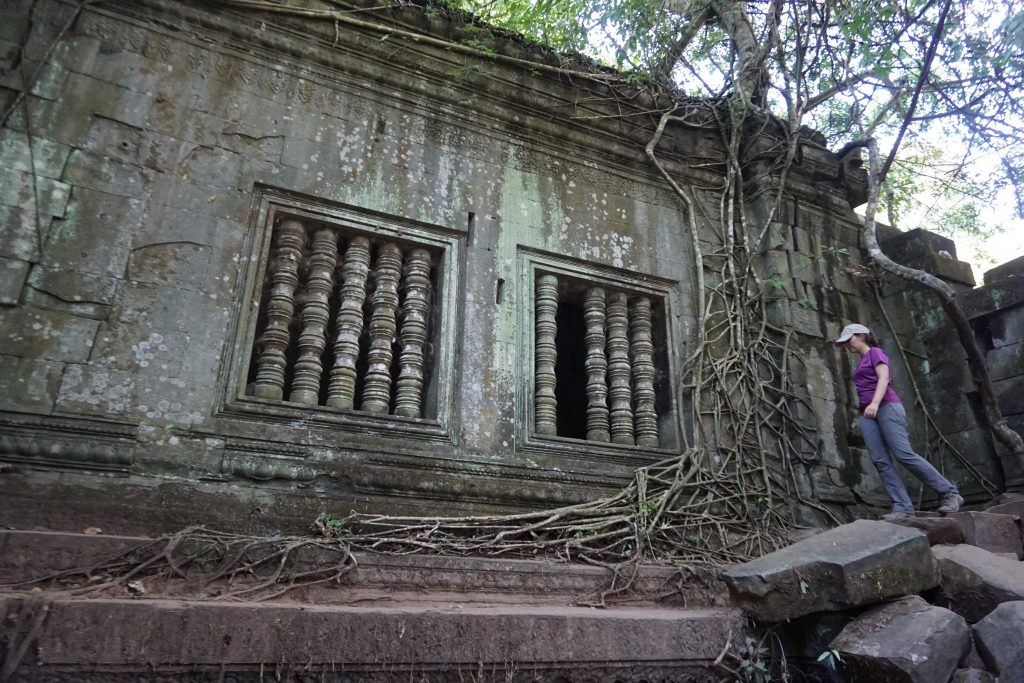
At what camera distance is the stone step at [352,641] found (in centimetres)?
248

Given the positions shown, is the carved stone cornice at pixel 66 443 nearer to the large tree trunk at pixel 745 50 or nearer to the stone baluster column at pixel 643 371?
the stone baluster column at pixel 643 371

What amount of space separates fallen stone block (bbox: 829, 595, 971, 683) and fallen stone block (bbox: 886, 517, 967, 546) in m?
0.88

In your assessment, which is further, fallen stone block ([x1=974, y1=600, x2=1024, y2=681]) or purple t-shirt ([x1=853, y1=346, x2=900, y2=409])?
purple t-shirt ([x1=853, y1=346, x2=900, y2=409])

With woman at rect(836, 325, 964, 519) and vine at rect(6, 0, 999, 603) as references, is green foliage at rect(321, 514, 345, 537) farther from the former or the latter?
woman at rect(836, 325, 964, 519)

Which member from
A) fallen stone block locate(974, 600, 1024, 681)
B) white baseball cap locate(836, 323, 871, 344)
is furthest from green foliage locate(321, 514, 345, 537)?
white baseball cap locate(836, 323, 871, 344)

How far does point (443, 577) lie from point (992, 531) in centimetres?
358

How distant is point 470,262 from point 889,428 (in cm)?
309

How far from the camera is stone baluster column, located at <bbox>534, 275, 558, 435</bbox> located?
4844mm

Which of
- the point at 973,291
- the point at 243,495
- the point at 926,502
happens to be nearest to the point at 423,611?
the point at 243,495

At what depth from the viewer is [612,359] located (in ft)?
17.3

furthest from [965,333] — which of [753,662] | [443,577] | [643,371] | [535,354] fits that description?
[443,577]

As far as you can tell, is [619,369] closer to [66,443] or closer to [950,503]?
[950,503]

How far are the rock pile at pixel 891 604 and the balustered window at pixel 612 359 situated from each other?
1.57 m

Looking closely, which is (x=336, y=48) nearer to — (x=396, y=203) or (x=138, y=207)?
(x=396, y=203)
